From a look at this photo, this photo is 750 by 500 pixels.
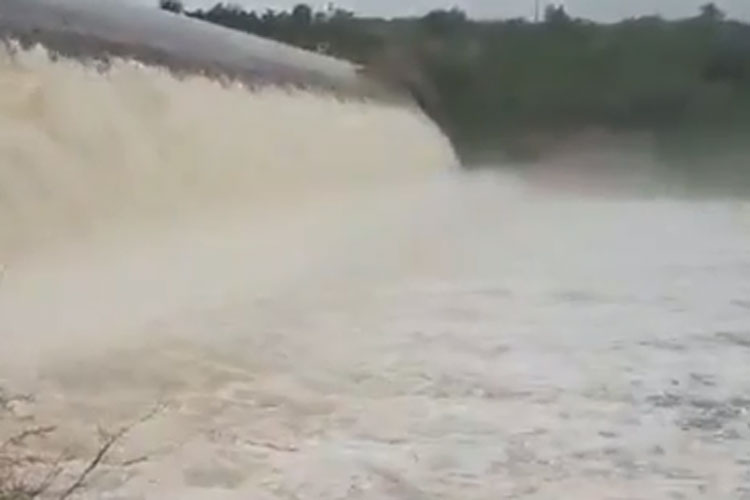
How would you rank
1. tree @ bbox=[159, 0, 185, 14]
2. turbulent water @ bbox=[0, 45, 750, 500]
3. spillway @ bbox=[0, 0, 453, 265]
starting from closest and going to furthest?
turbulent water @ bbox=[0, 45, 750, 500]
spillway @ bbox=[0, 0, 453, 265]
tree @ bbox=[159, 0, 185, 14]

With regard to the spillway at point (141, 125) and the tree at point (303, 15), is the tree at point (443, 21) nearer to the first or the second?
the tree at point (303, 15)

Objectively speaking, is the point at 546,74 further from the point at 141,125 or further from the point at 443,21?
the point at 141,125

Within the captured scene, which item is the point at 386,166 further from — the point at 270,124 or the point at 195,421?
Result: the point at 195,421

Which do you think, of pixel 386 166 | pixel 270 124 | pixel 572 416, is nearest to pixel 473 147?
pixel 386 166

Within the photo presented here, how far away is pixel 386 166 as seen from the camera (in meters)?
16.6

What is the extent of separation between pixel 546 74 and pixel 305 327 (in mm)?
22220

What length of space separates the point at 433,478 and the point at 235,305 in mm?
3360

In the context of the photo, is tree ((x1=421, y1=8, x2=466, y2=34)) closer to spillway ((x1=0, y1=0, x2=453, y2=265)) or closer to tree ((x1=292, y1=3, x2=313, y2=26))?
tree ((x1=292, y1=3, x2=313, y2=26))

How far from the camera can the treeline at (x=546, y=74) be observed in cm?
2673

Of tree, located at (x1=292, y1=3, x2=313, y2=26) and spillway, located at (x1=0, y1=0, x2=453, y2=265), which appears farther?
tree, located at (x1=292, y1=3, x2=313, y2=26)

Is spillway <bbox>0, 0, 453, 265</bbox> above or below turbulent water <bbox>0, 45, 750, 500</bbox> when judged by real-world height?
above

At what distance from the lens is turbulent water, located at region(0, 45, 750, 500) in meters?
5.03

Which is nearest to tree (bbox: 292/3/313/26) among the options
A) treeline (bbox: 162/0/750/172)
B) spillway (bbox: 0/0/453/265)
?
treeline (bbox: 162/0/750/172)

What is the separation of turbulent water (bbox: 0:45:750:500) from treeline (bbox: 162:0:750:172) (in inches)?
539
